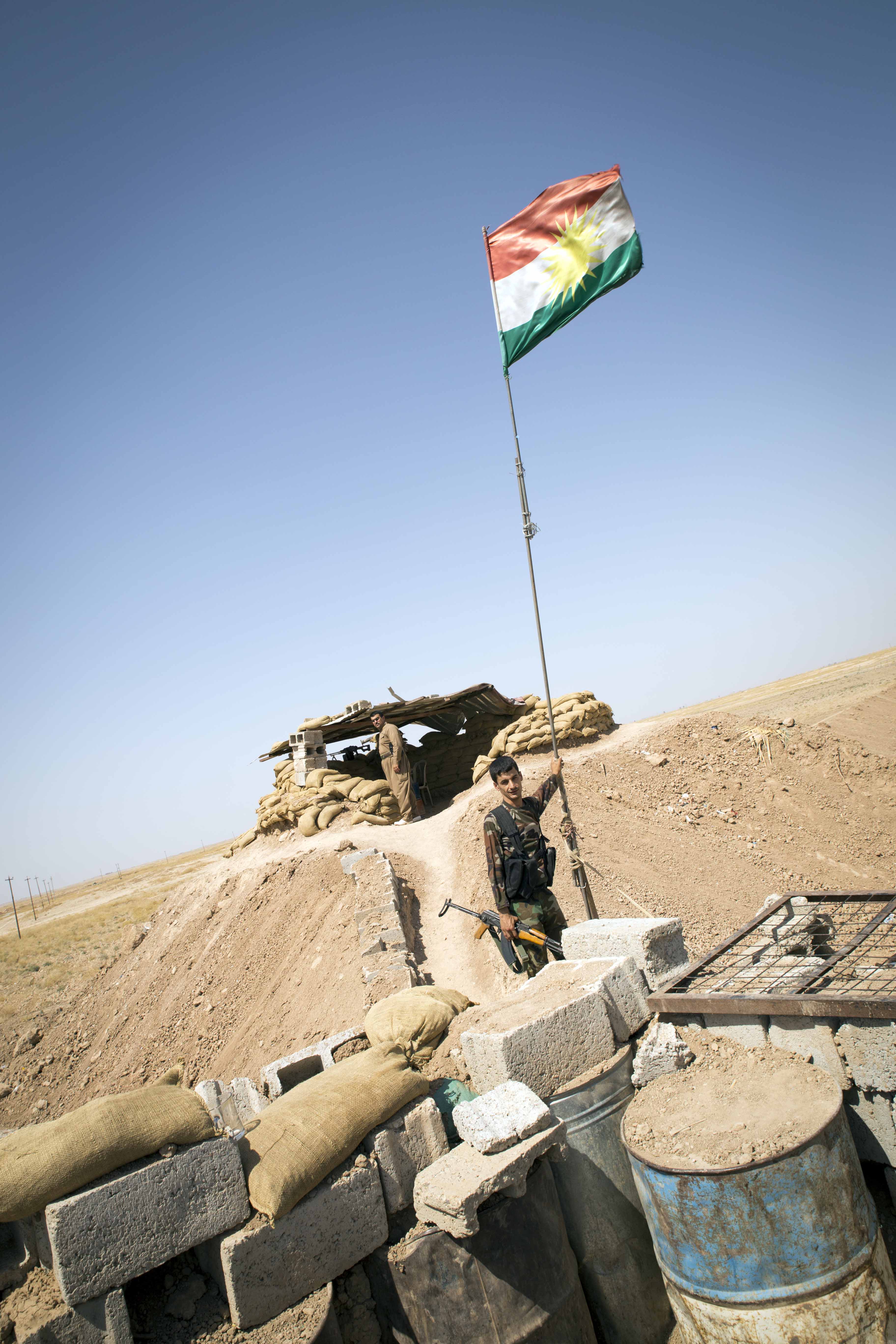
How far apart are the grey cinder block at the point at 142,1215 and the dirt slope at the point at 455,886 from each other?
4399 millimetres

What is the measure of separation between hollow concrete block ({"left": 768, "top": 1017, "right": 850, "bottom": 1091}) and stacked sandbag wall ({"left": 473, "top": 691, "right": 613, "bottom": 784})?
28.4ft

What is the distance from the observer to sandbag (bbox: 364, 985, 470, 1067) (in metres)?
4.21

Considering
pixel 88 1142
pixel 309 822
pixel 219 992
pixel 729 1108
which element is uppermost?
pixel 88 1142

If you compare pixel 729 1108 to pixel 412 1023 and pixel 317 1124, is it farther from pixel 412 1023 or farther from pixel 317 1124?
pixel 412 1023

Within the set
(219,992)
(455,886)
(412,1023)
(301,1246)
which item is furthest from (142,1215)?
(219,992)

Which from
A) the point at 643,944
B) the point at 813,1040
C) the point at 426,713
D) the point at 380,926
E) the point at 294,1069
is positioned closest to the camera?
the point at 813,1040

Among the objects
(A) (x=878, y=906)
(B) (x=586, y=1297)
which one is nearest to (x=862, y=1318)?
(B) (x=586, y=1297)

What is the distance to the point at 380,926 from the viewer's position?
8.18 m

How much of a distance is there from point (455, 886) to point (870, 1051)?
Result: 6832 mm

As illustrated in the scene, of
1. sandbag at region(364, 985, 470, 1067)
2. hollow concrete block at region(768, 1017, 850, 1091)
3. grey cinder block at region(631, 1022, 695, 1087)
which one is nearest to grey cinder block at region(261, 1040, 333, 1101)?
sandbag at region(364, 985, 470, 1067)

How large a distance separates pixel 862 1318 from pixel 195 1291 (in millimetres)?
2561

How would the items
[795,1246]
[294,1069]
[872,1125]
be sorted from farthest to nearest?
[294,1069] → [872,1125] → [795,1246]

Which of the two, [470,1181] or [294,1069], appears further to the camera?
[294,1069]

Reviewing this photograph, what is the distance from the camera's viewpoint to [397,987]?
7.02 meters
